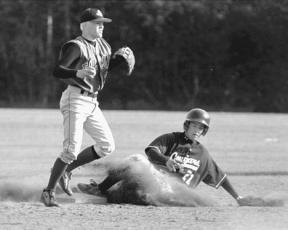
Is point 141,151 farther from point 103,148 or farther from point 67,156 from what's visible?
point 67,156

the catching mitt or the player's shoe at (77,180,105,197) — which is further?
the player's shoe at (77,180,105,197)

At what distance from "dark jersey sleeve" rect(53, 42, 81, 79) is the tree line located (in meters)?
24.3

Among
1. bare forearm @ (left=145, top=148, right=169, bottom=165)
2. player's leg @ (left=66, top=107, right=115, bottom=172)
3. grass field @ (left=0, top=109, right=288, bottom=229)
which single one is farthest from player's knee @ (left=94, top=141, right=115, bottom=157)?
grass field @ (left=0, top=109, right=288, bottom=229)

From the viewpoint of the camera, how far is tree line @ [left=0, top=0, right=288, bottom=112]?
31.1 metres

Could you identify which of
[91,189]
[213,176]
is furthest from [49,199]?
[213,176]

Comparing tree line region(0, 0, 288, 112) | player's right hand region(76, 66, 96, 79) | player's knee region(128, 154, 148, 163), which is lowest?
tree line region(0, 0, 288, 112)

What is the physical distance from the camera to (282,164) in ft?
38.6

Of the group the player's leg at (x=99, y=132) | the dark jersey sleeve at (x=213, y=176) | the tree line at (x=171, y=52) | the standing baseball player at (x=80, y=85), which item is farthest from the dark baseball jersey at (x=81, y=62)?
the tree line at (x=171, y=52)

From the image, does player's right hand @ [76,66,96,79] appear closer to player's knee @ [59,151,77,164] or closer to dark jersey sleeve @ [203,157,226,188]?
player's knee @ [59,151,77,164]

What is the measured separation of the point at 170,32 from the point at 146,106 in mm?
3296

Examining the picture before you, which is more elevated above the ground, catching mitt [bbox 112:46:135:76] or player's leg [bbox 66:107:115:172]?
catching mitt [bbox 112:46:135:76]

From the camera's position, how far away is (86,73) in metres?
6.46

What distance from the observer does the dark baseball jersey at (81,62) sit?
6.51 metres

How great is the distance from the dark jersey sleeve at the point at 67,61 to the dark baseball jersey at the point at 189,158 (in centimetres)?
115
